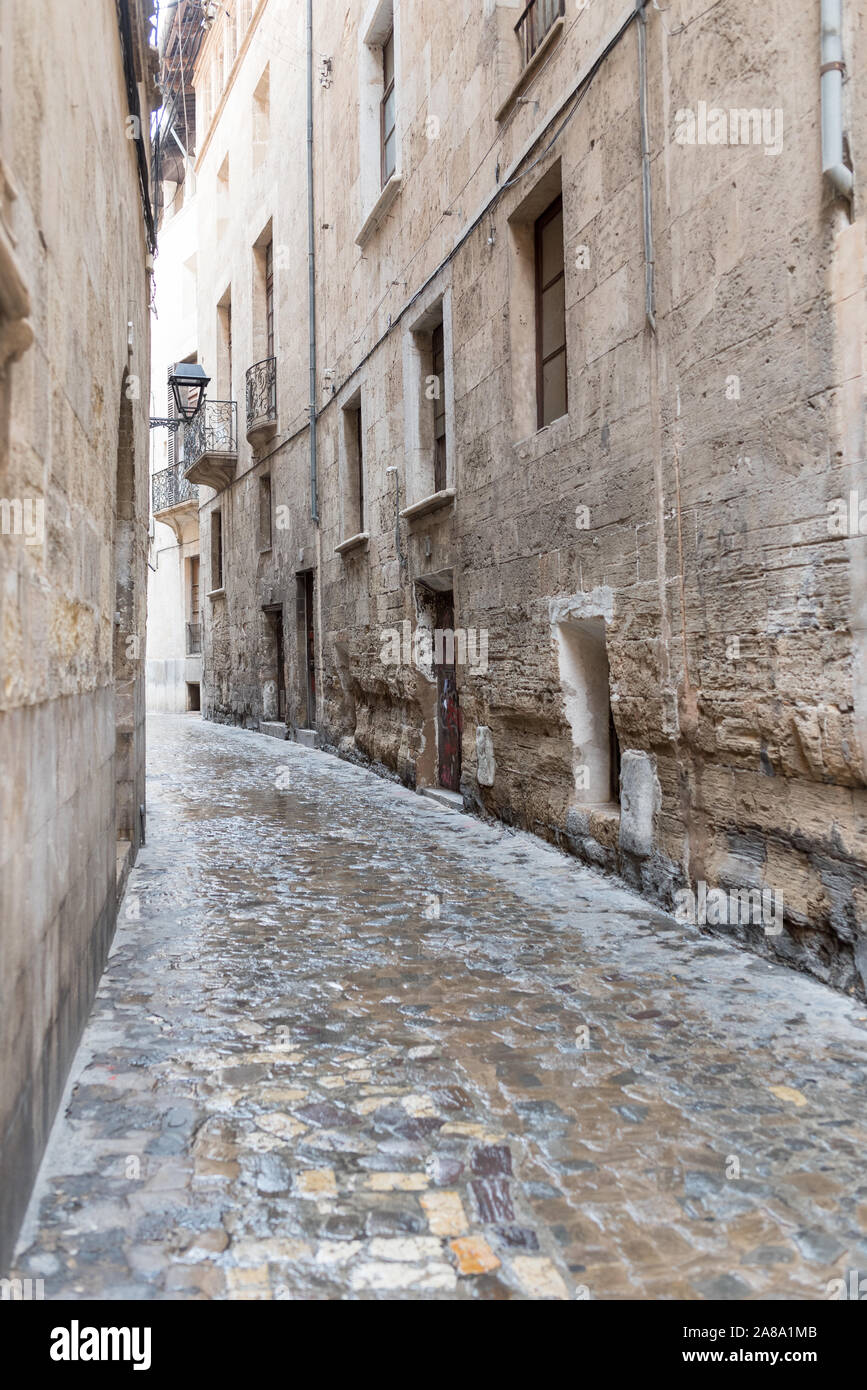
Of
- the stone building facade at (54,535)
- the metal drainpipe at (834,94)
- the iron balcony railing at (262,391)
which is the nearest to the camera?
the stone building facade at (54,535)

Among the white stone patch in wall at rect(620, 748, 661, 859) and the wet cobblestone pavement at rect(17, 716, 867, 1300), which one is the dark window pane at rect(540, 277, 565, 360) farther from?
the wet cobblestone pavement at rect(17, 716, 867, 1300)

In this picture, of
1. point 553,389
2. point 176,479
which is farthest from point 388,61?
point 176,479

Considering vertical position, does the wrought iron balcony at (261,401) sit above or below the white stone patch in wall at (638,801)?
above

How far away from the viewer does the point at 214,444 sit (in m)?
19.2

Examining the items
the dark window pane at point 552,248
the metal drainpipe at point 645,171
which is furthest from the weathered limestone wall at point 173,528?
the metal drainpipe at point 645,171

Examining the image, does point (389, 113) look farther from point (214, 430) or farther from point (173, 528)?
point (173, 528)

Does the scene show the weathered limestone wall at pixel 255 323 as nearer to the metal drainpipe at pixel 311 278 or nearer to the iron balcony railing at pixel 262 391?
the iron balcony railing at pixel 262 391

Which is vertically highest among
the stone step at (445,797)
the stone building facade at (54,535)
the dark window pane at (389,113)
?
the dark window pane at (389,113)

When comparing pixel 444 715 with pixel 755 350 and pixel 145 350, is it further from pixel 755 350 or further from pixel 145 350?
pixel 755 350

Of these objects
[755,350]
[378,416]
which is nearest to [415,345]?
[378,416]

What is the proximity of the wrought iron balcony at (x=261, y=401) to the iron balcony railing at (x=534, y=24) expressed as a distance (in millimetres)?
9118

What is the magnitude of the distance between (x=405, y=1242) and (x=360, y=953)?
94.1 inches

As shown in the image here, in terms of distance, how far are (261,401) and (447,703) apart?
8.77 metres

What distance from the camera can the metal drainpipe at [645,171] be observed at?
5457 mm
